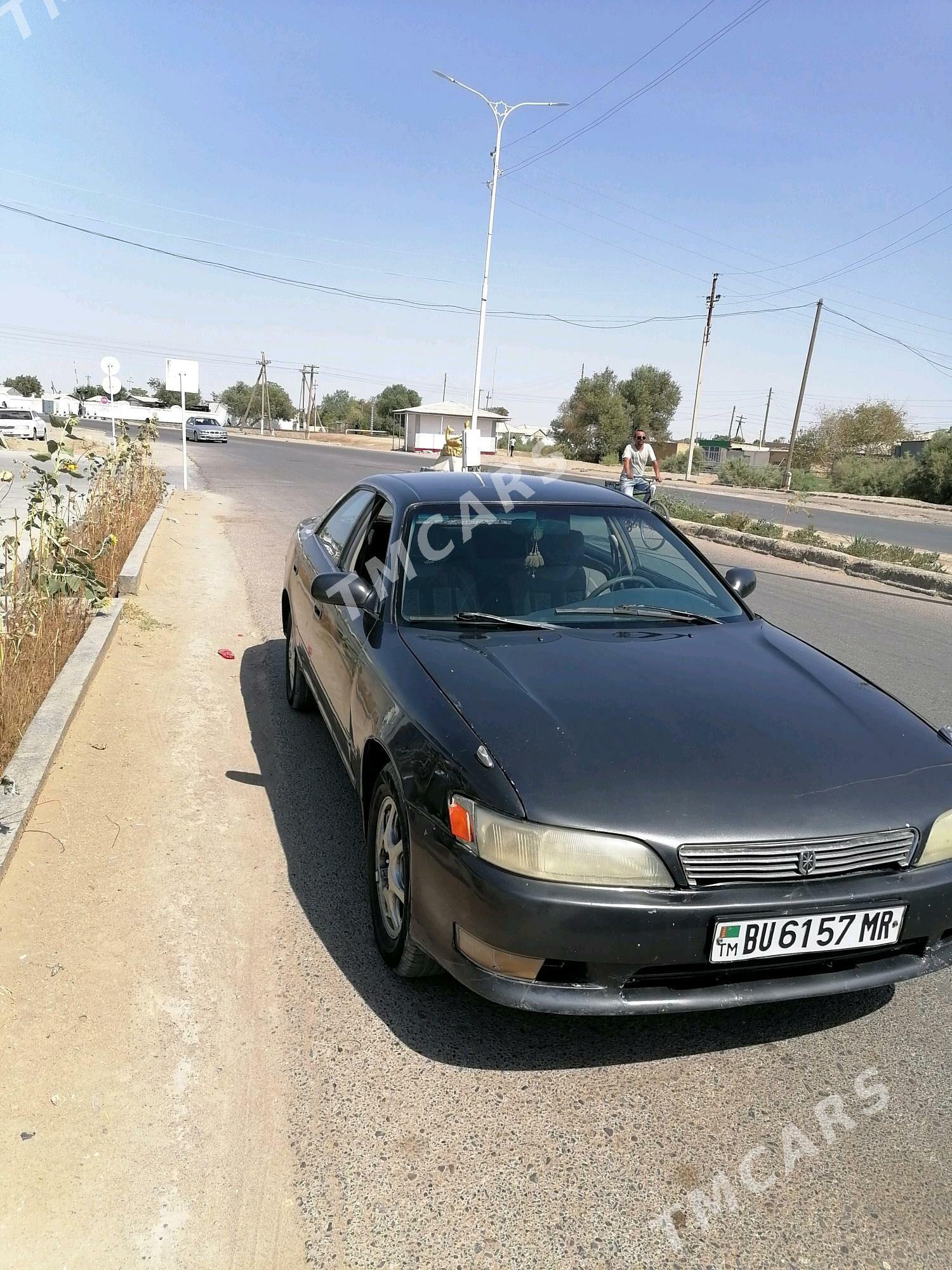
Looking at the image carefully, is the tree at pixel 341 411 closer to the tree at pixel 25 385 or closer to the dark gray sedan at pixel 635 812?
the tree at pixel 25 385

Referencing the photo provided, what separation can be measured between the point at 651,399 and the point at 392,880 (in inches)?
2903

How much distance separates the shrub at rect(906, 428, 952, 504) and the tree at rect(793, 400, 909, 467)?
18.1 meters

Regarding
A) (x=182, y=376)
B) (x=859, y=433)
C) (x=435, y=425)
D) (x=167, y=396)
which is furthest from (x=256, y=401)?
(x=182, y=376)

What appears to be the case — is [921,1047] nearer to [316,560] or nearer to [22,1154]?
[22,1154]

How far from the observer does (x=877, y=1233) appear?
6.64 feet

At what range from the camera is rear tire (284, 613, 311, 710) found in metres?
5.13

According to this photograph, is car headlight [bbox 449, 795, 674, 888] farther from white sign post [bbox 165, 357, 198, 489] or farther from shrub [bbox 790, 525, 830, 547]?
white sign post [bbox 165, 357, 198, 489]

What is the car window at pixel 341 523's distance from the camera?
14.9 feet

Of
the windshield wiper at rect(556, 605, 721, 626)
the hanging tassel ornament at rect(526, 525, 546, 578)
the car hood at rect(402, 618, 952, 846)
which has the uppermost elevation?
the hanging tassel ornament at rect(526, 525, 546, 578)

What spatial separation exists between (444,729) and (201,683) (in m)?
3.83

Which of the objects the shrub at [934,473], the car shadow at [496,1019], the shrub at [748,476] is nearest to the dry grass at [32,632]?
the car shadow at [496,1019]

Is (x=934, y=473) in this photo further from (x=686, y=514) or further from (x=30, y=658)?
(x=30, y=658)

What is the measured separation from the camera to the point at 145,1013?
266 centimetres

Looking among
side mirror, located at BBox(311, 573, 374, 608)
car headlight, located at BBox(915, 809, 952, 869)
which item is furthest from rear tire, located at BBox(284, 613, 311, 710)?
car headlight, located at BBox(915, 809, 952, 869)
